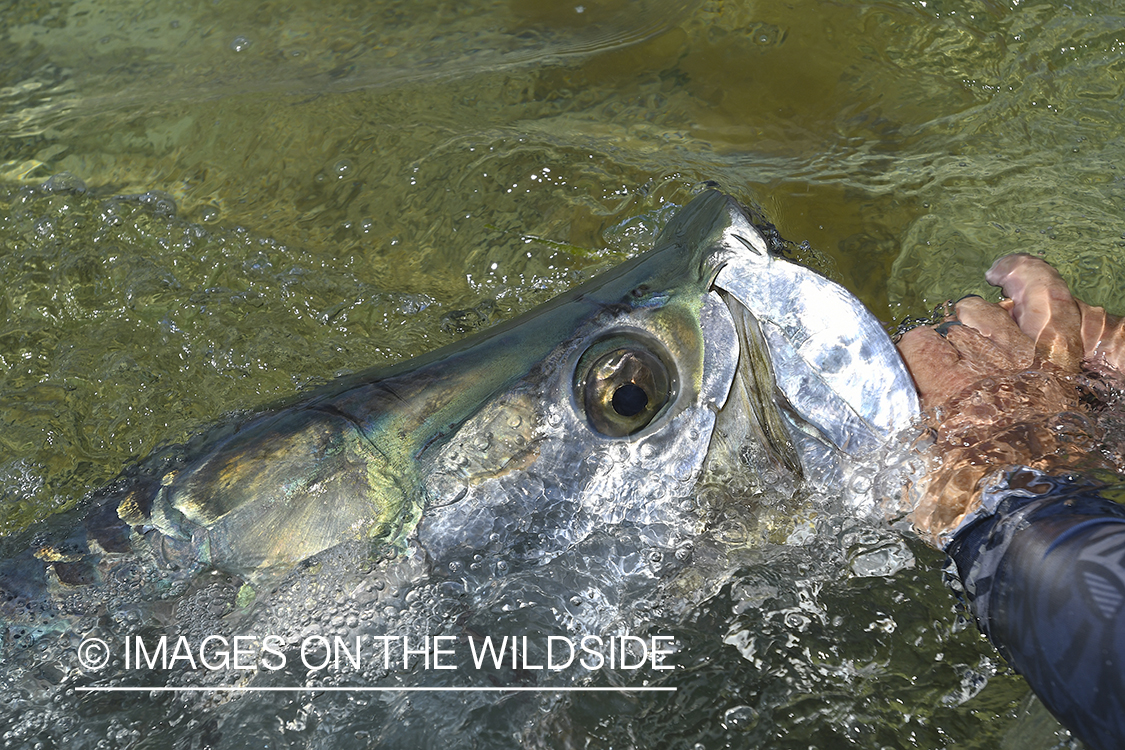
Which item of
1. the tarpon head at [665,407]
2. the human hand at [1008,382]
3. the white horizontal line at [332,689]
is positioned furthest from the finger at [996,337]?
the white horizontal line at [332,689]

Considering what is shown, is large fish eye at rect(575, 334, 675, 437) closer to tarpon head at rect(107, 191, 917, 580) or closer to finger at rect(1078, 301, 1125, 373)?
tarpon head at rect(107, 191, 917, 580)

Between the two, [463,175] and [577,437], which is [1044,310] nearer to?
[577,437]

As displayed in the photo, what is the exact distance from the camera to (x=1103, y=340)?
158 centimetres

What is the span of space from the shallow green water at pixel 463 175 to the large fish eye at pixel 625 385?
114 centimetres

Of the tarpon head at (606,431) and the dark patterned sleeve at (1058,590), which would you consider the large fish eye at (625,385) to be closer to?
the tarpon head at (606,431)

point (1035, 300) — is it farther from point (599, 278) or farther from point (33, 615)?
point (33, 615)

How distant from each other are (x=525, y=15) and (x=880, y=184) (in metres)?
1.53

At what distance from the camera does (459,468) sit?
1.40 metres

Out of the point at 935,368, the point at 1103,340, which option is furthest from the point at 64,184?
the point at 1103,340

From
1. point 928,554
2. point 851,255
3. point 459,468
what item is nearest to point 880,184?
point 851,255

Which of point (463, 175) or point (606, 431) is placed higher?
point (463, 175)

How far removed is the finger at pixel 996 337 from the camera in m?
1.54

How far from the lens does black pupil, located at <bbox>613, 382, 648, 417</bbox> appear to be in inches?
53.7

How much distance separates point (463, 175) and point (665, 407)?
1671 millimetres
